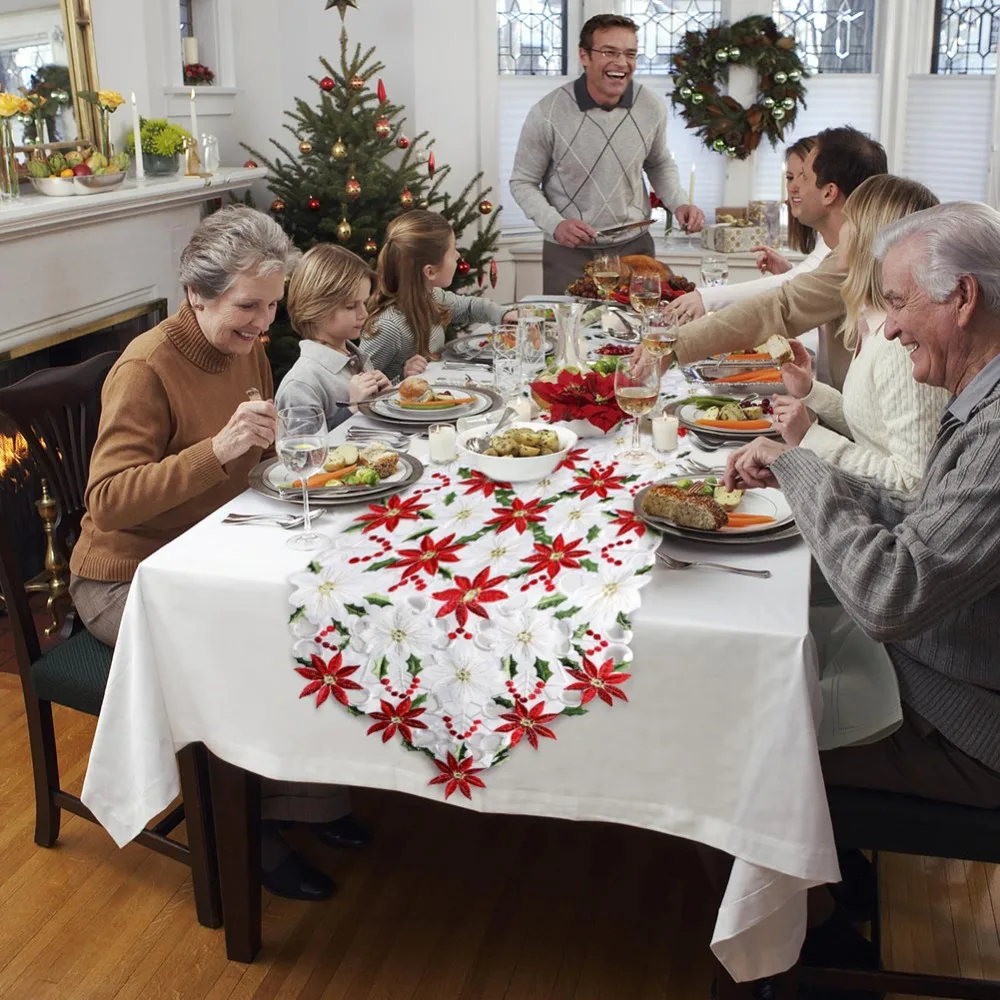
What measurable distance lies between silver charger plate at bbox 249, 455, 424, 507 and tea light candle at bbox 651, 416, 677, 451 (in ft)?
1.56

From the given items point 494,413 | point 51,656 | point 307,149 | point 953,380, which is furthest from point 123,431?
point 307,149

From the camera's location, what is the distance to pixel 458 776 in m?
1.67

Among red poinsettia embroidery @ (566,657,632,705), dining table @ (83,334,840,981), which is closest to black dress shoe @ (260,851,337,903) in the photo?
dining table @ (83,334,840,981)

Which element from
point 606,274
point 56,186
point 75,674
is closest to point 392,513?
point 75,674

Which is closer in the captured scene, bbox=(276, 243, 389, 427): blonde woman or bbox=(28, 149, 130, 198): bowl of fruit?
bbox=(276, 243, 389, 427): blonde woman

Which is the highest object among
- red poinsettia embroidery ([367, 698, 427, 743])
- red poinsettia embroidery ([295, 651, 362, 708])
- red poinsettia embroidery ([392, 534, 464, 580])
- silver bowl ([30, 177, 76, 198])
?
silver bowl ([30, 177, 76, 198])

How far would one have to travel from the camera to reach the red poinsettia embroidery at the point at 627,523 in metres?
1.82

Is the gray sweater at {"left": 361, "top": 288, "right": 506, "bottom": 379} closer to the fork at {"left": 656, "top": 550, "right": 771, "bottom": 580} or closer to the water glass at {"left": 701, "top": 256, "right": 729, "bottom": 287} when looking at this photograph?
the water glass at {"left": 701, "top": 256, "right": 729, "bottom": 287}

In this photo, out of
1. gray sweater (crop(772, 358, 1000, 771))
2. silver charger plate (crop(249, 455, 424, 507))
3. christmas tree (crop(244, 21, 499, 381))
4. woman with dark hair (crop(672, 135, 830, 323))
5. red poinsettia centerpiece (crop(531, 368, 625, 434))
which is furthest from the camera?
christmas tree (crop(244, 21, 499, 381))

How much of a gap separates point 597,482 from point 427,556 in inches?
16.4

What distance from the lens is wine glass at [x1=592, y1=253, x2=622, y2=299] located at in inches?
137

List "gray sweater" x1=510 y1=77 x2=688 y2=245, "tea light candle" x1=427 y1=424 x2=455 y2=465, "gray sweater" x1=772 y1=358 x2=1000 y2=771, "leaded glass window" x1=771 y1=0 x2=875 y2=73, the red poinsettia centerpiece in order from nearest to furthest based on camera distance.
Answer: "gray sweater" x1=772 y1=358 x2=1000 y2=771 → "tea light candle" x1=427 y1=424 x2=455 y2=465 → the red poinsettia centerpiece → "gray sweater" x1=510 y1=77 x2=688 y2=245 → "leaded glass window" x1=771 y1=0 x2=875 y2=73

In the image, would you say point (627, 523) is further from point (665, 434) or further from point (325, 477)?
point (325, 477)

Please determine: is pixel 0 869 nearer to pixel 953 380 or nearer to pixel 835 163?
pixel 953 380
